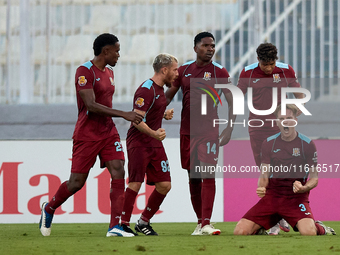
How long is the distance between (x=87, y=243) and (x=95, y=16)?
4.39m

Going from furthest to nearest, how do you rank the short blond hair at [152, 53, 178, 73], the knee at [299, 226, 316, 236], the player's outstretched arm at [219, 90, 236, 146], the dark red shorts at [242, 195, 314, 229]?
1. the player's outstretched arm at [219, 90, 236, 146]
2. the short blond hair at [152, 53, 178, 73]
3. the dark red shorts at [242, 195, 314, 229]
4. the knee at [299, 226, 316, 236]

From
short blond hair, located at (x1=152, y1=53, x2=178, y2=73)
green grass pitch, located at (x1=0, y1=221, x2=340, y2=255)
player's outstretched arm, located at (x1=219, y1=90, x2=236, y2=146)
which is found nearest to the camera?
green grass pitch, located at (x1=0, y1=221, x2=340, y2=255)

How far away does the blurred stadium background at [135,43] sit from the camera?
751 centimetres

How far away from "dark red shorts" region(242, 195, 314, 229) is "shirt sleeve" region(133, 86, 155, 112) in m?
1.31

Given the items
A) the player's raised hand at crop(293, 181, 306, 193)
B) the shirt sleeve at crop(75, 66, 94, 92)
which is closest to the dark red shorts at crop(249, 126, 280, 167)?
the player's raised hand at crop(293, 181, 306, 193)

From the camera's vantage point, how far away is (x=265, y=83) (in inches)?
209

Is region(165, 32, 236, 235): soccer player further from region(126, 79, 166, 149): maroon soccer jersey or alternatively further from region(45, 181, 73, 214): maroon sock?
region(45, 181, 73, 214): maroon sock

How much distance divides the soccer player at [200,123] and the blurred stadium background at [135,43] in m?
2.28

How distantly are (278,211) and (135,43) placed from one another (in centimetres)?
370

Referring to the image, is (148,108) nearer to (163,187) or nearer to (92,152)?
(92,152)

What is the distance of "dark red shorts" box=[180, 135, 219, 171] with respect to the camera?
506 centimetres

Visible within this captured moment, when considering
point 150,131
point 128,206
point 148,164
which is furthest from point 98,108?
point 128,206

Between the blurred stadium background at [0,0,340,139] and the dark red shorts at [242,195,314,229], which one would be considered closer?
the dark red shorts at [242,195,314,229]

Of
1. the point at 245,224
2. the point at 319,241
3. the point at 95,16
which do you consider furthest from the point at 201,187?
the point at 95,16
